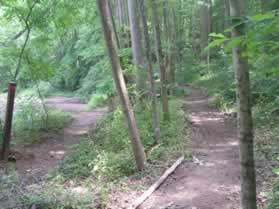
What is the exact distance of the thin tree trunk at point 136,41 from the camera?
31.1 ft

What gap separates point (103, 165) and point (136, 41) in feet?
15.3

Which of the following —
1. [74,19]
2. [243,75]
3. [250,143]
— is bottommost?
[250,143]

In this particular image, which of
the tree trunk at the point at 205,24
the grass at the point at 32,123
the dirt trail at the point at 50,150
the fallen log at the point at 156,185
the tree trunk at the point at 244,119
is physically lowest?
the dirt trail at the point at 50,150

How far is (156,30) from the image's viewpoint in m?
8.32

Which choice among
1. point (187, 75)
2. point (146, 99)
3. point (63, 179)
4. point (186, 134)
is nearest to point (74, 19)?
point (146, 99)

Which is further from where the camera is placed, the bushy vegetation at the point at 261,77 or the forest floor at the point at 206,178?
the forest floor at the point at 206,178

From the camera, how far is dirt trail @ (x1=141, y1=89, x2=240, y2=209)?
492 centimetres

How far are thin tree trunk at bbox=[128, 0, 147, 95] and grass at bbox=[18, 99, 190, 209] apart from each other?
38.2 inches

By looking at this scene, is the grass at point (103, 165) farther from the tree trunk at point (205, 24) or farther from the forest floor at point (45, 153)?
the tree trunk at point (205, 24)

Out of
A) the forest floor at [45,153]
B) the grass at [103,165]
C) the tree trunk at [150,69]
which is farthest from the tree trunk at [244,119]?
the tree trunk at [150,69]

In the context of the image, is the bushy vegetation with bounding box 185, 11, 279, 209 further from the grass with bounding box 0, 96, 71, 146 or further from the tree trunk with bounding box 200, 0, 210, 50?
the grass with bounding box 0, 96, 71, 146

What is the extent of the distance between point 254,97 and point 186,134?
326 centimetres

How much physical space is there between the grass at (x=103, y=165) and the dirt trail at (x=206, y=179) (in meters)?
0.53

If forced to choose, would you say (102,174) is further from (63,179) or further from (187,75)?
(187,75)
